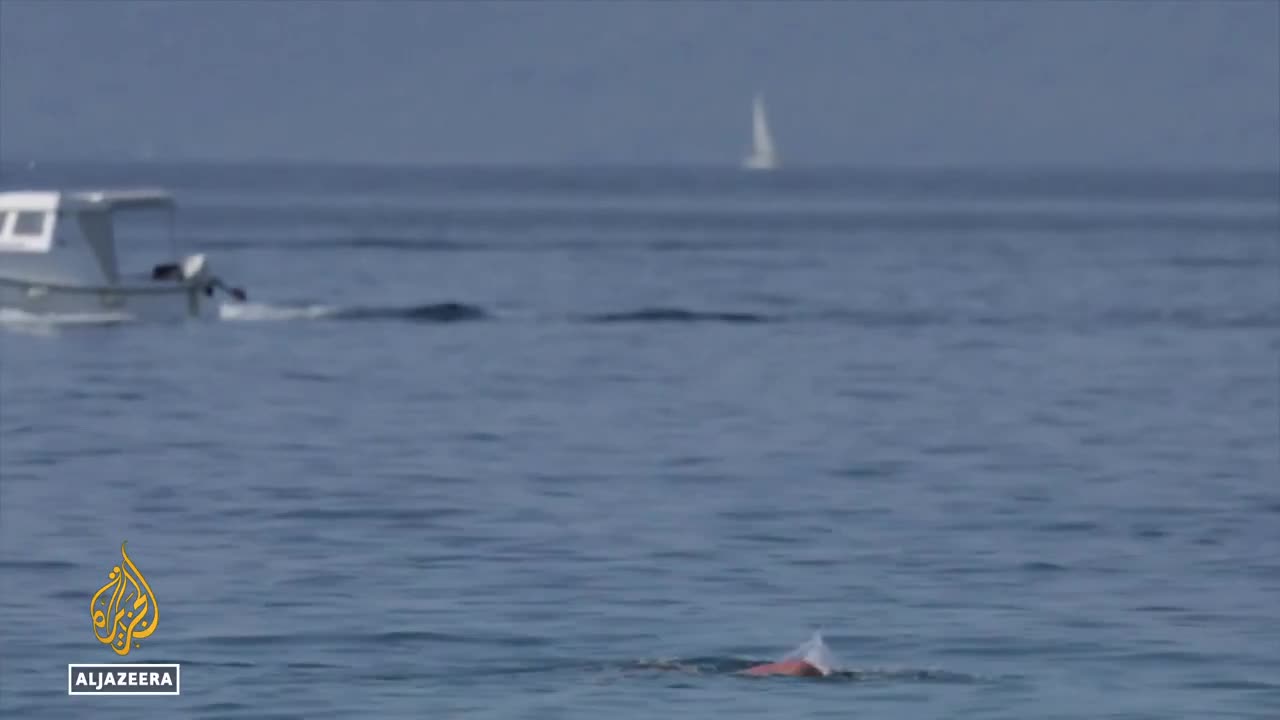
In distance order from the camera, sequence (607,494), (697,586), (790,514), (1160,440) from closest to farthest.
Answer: (697,586) → (790,514) → (607,494) → (1160,440)

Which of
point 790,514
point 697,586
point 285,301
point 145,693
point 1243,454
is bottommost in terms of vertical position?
point 145,693

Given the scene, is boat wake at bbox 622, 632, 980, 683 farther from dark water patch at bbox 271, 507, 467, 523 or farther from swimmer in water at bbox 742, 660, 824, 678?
dark water patch at bbox 271, 507, 467, 523

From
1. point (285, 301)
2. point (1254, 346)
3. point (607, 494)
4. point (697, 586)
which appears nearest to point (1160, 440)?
point (607, 494)

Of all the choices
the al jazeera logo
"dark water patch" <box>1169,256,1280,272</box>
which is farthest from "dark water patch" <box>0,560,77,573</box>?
"dark water patch" <box>1169,256,1280,272</box>

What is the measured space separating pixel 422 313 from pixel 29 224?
1101 centimetres

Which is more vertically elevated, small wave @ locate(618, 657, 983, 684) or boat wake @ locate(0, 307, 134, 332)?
boat wake @ locate(0, 307, 134, 332)

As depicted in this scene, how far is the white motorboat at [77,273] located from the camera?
59438 millimetres

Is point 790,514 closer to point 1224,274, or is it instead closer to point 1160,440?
point 1160,440

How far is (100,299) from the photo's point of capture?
194 ft

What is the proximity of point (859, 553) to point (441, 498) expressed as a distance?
6.09 metres

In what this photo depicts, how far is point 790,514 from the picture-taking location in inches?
1097

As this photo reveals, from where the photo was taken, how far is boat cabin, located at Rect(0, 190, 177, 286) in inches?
2350

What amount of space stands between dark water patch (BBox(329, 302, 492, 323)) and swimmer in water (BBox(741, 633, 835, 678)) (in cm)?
4716

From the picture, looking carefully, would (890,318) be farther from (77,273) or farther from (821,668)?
(821,668)
